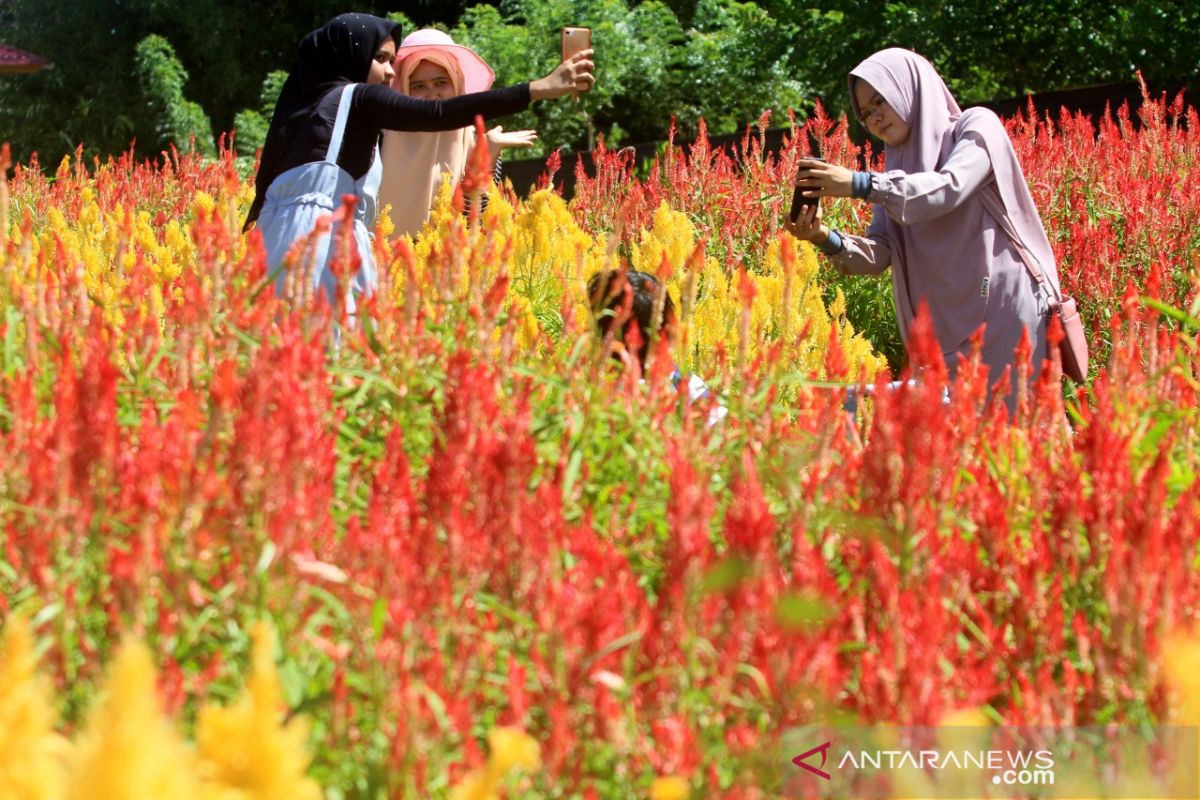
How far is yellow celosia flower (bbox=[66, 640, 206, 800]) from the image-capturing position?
1.03 m

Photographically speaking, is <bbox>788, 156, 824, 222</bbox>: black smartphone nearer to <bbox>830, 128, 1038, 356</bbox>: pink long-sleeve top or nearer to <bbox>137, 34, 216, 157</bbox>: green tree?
<bbox>830, 128, 1038, 356</bbox>: pink long-sleeve top

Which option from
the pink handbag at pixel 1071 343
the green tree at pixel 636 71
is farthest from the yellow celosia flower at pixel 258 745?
the green tree at pixel 636 71

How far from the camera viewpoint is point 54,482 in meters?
1.88

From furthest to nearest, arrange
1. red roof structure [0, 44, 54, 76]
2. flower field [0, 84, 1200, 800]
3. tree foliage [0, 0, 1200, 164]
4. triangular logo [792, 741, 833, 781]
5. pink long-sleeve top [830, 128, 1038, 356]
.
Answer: red roof structure [0, 44, 54, 76] → tree foliage [0, 0, 1200, 164] → pink long-sleeve top [830, 128, 1038, 356] → triangular logo [792, 741, 833, 781] → flower field [0, 84, 1200, 800]

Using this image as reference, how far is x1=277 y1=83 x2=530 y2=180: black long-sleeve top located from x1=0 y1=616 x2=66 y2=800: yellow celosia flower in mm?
3792

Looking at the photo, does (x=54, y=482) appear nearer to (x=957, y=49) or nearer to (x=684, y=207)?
(x=684, y=207)

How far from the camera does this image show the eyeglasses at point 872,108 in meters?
4.95

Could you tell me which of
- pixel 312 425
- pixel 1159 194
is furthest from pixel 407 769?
pixel 1159 194

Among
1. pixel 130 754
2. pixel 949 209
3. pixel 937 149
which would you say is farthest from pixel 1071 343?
pixel 130 754

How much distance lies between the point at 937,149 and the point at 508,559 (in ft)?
11.5

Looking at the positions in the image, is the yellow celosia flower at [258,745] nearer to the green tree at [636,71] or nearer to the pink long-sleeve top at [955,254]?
the pink long-sleeve top at [955,254]

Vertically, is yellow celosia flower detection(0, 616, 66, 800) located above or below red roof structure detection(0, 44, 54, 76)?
above

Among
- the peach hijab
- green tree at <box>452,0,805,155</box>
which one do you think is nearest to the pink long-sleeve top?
the peach hijab

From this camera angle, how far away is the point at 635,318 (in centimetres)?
347
